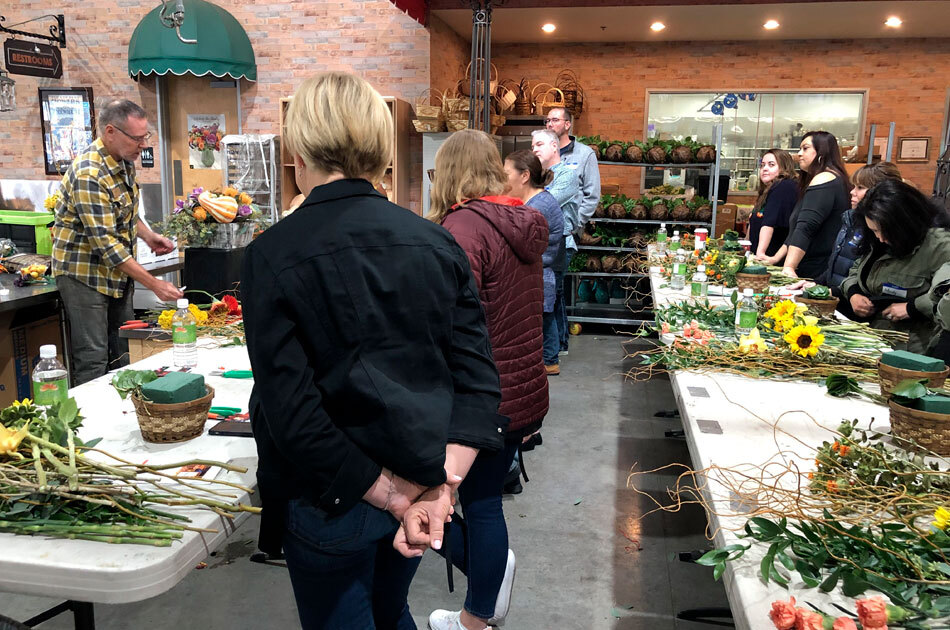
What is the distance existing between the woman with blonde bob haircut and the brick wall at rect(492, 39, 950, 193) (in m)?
10.3

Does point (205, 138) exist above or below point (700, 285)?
above

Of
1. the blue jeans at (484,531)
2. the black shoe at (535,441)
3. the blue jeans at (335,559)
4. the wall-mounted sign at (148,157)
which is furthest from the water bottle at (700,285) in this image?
the wall-mounted sign at (148,157)

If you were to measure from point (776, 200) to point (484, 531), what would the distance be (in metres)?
4.78

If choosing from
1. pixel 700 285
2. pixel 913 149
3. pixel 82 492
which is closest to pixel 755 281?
pixel 700 285

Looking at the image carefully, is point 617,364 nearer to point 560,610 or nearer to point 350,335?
point 560,610

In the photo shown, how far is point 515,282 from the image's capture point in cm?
277

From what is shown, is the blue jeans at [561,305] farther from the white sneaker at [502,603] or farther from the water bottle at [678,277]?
the white sneaker at [502,603]

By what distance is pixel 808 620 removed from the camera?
124 centimetres

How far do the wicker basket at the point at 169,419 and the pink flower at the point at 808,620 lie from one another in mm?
1577

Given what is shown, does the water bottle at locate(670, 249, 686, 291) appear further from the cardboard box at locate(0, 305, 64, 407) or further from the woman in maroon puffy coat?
the cardboard box at locate(0, 305, 64, 407)

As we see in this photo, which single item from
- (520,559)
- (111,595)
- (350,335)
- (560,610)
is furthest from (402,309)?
(520,559)

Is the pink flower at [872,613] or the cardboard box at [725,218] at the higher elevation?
the cardboard box at [725,218]

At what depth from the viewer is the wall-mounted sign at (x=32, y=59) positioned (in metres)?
8.46

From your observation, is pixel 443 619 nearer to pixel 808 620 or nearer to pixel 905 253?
pixel 808 620
